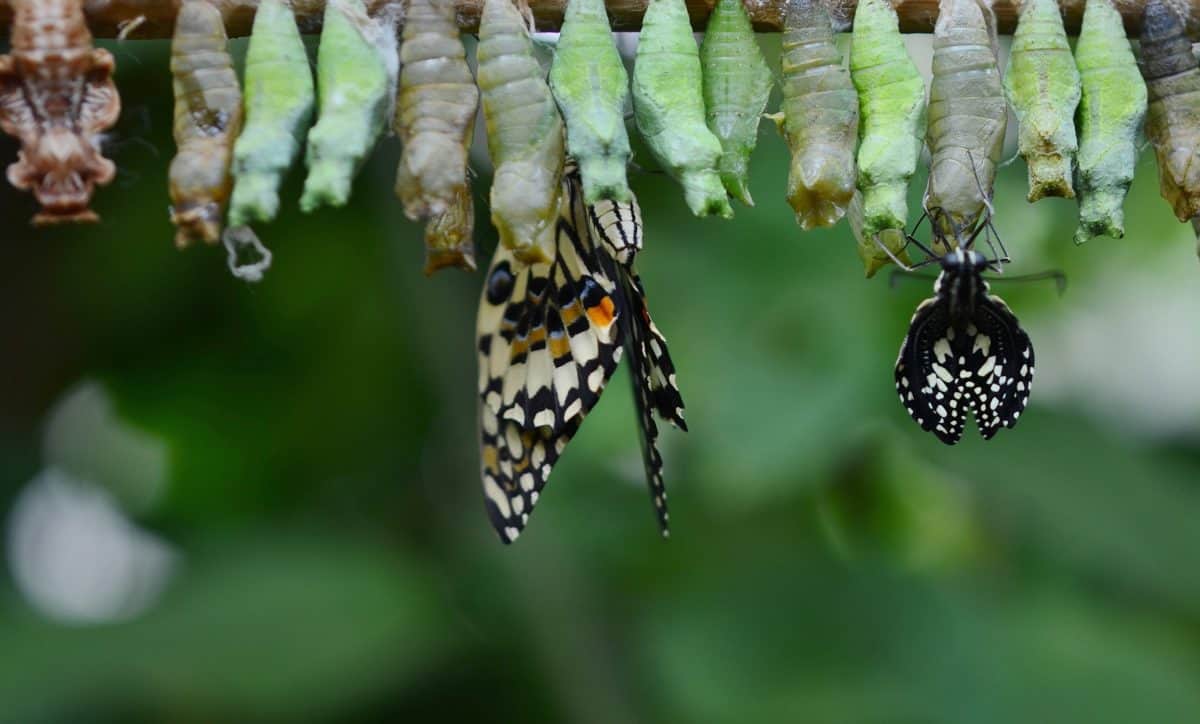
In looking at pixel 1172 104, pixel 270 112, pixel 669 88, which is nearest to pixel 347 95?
pixel 270 112

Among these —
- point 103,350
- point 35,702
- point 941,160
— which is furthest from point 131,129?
point 941,160

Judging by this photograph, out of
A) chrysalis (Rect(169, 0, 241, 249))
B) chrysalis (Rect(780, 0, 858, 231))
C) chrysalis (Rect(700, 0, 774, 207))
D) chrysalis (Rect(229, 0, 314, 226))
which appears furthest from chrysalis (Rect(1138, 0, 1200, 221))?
chrysalis (Rect(169, 0, 241, 249))

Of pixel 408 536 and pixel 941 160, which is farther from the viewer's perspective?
pixel 408 536

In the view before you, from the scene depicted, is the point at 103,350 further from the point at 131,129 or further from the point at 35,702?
the point at 35,702

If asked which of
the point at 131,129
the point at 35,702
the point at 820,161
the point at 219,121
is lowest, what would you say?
the point at 35,702

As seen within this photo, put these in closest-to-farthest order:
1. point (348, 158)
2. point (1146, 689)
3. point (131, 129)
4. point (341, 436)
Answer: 1. point (348, 158)
2. point (1146, 689)
3. point (131, 129)
4. point (341, 436)

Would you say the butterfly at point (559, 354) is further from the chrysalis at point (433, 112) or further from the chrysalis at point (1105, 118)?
the chrysalis at point (1105, 118)

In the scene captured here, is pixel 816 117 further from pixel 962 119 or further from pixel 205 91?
pixel 205 91

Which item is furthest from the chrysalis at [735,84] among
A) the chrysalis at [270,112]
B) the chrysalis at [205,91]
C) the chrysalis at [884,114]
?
the chrysalis at [205,91]
